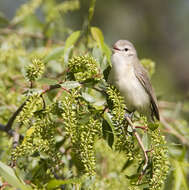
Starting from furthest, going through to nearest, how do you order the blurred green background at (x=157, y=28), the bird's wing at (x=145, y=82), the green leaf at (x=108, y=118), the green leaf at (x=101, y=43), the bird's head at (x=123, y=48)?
the blurred green background at (x=157, y=28)
the bird's head at (x=123, y=48)
the bird's wing at (x=145, y=82)
the green leaf at (x=101, y=43)
the green leaf at (x=108, y=118)

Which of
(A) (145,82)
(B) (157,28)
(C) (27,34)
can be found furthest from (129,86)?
(B) (157,28)

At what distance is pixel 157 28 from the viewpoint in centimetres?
826

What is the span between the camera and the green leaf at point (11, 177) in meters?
1.21

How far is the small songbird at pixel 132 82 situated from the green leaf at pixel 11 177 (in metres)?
0.87

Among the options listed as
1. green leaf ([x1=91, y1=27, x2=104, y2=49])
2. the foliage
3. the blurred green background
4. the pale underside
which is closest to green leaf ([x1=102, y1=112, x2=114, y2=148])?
the foliage

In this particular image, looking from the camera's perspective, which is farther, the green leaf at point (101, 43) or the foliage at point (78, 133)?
the green leaf at point (101, 43)

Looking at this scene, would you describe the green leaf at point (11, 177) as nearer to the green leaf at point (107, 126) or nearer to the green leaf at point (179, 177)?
the green leaf at point (107, 126)

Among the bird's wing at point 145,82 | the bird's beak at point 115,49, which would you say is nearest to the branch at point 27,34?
the bird's beak at point 115,49

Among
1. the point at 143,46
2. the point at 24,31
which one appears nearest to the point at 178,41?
the point at 143,46

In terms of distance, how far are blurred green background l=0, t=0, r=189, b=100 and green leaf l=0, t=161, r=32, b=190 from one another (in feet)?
17.9

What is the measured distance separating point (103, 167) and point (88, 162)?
94cm

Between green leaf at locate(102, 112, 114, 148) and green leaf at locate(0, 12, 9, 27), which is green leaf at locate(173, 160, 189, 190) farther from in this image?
green leaf at locate(0, 12, 9, 27)

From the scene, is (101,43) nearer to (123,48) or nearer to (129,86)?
(129,86)

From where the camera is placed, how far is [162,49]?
8000 mm
